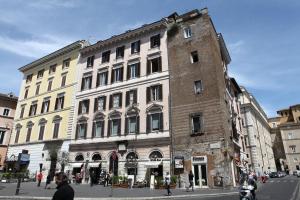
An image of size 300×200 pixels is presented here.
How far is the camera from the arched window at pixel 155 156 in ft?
87.1

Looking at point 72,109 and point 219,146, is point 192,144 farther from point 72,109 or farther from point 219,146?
point 72,109

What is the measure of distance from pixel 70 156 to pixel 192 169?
1633 cm

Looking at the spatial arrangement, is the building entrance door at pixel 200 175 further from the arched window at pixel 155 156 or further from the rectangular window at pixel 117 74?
the rectangular window at pixel 117 74

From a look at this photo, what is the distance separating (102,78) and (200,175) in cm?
1825

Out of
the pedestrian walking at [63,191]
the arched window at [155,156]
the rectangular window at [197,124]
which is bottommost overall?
the pedestrian walking at [63,191]

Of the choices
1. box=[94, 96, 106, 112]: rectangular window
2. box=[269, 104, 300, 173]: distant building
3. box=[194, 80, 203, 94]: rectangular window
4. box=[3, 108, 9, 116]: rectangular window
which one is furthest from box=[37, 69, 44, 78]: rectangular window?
box=[269, 104, 300, 173]: distant building

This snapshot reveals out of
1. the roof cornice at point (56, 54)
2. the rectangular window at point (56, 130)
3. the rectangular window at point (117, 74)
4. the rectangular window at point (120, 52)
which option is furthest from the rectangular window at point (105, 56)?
the rectangular window at point (56, 130)

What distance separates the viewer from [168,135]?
26.6 meters

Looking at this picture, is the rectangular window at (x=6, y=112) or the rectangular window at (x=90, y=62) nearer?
the rectangular window at (x=90, y=62)

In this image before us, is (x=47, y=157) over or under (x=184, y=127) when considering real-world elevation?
under

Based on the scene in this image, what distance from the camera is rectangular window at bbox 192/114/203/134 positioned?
25.5 meters

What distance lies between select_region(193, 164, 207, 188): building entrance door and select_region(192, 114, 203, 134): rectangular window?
340cm

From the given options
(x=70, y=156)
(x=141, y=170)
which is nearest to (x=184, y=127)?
(x=141, y=170)

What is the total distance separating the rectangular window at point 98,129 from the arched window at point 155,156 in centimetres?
749
